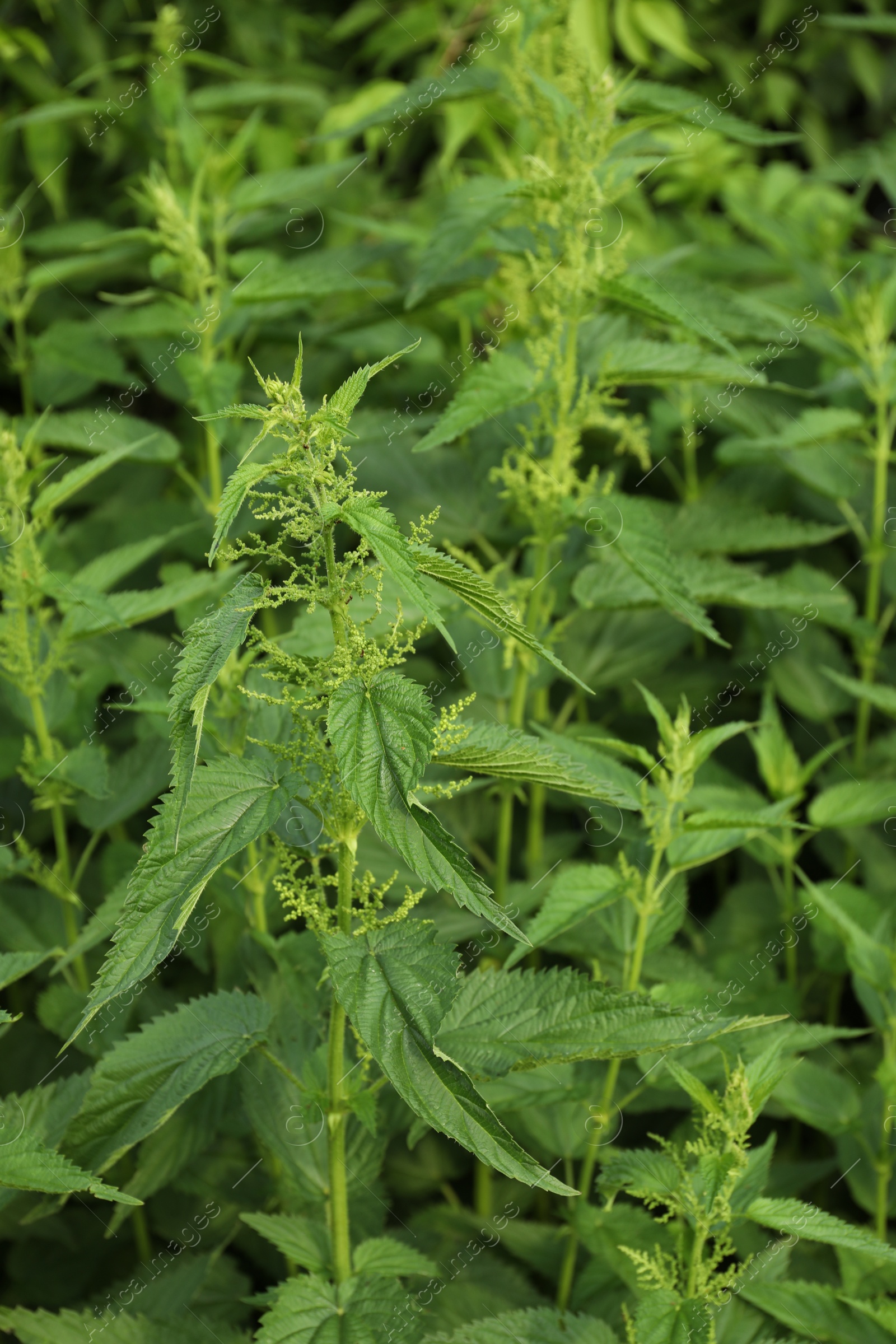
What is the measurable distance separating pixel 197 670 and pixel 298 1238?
101 cm

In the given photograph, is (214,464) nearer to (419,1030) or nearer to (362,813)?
(362,813)

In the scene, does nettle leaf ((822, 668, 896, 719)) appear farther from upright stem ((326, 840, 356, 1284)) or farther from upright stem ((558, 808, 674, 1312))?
upright stem ((326, 840, 356, 1284))

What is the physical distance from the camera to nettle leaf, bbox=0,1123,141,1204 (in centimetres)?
141

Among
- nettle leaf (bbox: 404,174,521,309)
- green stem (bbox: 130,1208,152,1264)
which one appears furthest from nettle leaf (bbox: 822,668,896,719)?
green stem (bbox: 130,1208,152,1264)

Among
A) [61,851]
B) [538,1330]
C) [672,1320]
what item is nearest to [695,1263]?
[672,1320]

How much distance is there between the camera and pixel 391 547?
1.27m

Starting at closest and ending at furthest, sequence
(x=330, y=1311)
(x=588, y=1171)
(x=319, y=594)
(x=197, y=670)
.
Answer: (x=197, y=670) → (x=319, y=594) → (x=330, y=1311) → (x=588, y=1171)

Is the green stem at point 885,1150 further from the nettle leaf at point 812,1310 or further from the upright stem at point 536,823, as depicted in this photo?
→ the upright stem at point 536,823

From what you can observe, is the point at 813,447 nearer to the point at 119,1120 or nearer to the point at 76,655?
the point at 76,655

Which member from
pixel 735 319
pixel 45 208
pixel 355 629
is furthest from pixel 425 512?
pixel 45 208

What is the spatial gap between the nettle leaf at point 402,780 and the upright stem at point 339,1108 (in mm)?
218

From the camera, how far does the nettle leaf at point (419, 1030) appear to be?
50.2 inches

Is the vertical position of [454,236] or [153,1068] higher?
[454,236]

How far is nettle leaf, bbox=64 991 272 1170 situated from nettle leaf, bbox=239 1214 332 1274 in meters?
0.22
